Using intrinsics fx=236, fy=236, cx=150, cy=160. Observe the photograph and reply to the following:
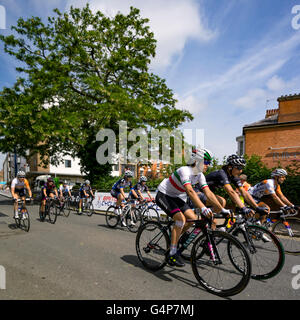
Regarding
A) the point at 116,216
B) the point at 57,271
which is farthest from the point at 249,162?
the point at 57,271

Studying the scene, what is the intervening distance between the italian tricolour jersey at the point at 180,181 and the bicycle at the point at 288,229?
285cm

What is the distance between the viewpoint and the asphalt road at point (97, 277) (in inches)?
130

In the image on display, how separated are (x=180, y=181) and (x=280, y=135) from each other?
64.4 ft

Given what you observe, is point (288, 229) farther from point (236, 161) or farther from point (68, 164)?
point (68, 164)

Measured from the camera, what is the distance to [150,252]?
4.48 m

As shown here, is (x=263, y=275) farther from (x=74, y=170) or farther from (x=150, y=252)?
(x=74, y=170)

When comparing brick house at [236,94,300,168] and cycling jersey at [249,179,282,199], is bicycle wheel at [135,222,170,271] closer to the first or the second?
cycling jersey at [249,179,282,199]

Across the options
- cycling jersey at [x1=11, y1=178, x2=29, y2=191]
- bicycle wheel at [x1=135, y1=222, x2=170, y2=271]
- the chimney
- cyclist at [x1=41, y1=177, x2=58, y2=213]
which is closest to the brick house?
the chimney

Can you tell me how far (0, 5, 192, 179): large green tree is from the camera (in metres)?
18.0

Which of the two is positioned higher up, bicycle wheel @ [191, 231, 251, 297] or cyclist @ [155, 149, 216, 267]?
cyclist @ [155, 149, 216, 267]

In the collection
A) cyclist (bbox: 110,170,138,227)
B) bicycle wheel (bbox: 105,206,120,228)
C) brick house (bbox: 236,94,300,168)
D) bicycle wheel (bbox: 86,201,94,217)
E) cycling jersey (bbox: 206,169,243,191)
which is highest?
brick house (bbox: 236,94,300,168)

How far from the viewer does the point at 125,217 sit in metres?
8.45

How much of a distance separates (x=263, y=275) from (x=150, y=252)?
197cm

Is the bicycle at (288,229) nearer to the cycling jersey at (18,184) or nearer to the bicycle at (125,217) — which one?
the bicycle at (125,217)
